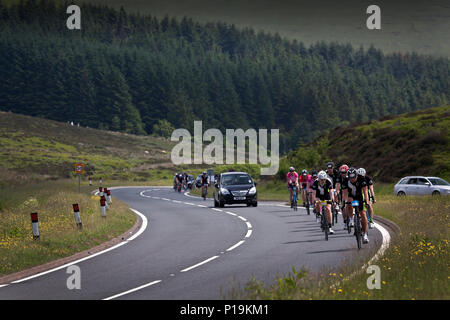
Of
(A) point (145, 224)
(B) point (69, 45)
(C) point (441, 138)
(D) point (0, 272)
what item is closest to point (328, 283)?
(D) point (0, 272)

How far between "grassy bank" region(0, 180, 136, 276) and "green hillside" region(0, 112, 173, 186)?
201 ft

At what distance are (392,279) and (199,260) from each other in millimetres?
5535

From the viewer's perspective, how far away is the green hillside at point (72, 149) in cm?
10112

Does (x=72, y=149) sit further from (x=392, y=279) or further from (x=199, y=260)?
(x=392, y=279)

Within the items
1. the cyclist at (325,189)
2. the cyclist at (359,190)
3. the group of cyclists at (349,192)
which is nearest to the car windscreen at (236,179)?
the group of cyclists at (349,192)

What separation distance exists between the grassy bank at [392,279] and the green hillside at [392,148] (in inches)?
1309

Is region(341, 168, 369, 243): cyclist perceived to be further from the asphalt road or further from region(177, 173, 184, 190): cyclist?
region(177, 173, 184, 190): cyclist

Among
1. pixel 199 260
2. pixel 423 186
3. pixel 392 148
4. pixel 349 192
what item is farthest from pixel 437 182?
pixel 199 260

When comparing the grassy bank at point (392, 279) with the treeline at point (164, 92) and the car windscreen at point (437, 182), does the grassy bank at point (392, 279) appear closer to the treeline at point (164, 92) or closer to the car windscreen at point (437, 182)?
the car windscreen at point (437, 182)

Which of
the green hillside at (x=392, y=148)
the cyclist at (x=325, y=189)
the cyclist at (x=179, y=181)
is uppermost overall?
the green hillside at (x=392, y=148)

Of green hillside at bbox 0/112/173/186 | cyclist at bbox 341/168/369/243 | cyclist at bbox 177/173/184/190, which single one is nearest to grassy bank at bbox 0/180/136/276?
cyclist at bbox 341/168/369/243

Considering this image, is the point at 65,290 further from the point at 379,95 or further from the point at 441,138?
the point at 379,95

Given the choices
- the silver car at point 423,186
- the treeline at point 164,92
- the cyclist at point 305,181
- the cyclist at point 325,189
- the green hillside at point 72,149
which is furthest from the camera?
the treeline at point 164,92

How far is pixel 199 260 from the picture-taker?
48.7 feet
